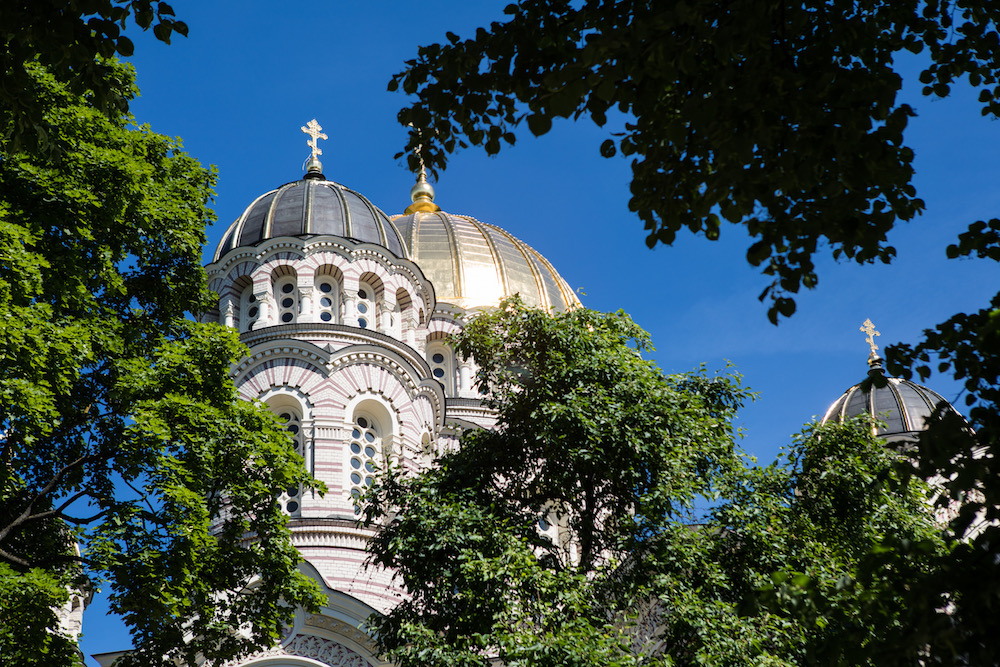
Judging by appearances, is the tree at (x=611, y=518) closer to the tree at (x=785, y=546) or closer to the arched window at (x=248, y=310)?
the tree at (x=785, y=546)

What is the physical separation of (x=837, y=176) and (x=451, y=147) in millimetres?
Result: 2881

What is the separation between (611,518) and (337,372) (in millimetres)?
10859

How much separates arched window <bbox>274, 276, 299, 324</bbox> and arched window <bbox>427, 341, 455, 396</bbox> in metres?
6.62

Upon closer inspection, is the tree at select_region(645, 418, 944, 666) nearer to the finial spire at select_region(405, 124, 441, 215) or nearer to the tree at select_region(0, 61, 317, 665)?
the tree at select_region(0, 61, 317, 665)

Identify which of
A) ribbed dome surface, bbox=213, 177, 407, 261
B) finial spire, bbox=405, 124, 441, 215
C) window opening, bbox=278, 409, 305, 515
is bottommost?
window opening, bbox=278, 409, 305, 515

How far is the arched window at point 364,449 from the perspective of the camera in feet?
75.4

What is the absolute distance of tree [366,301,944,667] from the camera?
12.3 metres

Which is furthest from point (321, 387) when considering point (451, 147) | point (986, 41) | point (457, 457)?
point (986, 41)

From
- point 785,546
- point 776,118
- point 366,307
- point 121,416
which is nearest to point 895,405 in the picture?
point 366,307

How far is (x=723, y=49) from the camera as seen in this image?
586 cm

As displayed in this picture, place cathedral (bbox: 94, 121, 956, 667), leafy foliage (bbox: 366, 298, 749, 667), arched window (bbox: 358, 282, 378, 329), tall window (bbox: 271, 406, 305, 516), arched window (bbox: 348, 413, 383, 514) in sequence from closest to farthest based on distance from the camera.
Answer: leafy foliage (bbox: 366, 298, 749, 667) → cathedral (bbox: 94, 121, 956, 667) → tall window (bbox: 271, 406, 305, 516) → arched window (bbox: 348, 413, 383, 514) → arched window (bbox: 358, 282, 378, 329)

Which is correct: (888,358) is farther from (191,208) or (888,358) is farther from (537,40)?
(191,208)

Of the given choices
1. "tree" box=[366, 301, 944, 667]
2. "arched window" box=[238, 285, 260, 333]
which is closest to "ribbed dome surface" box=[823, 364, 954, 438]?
"tree" box=[366, 301, 944, 667]

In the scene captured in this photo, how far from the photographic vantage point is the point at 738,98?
584cm
